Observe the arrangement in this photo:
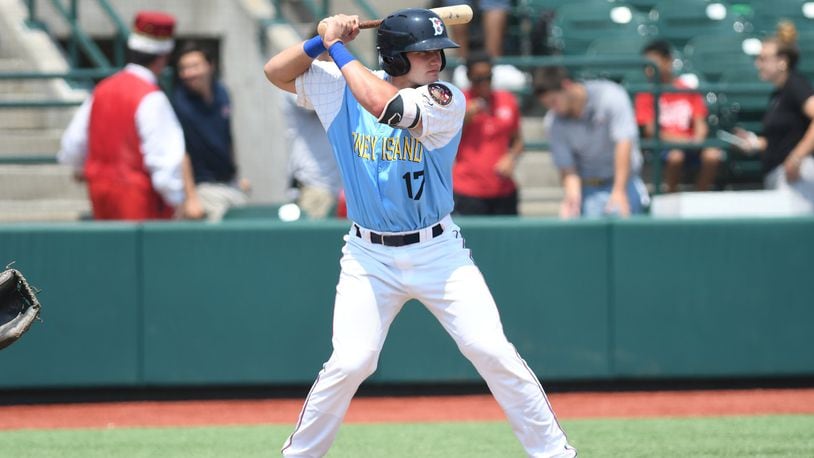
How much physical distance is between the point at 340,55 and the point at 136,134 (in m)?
3.21

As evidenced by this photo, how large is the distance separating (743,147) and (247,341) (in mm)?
4139

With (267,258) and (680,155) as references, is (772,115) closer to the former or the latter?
(680,155)

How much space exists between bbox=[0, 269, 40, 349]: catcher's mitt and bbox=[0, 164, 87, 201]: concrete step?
5162mm

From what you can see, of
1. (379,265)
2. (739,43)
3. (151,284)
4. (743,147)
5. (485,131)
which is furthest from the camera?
(739,43)

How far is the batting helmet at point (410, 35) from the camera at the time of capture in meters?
4.91

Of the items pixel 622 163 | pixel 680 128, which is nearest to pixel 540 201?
pixel 680 128

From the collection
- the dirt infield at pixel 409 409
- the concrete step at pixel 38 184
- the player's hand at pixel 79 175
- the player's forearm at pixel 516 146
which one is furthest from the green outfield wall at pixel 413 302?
the concrete step at pixel 38 184

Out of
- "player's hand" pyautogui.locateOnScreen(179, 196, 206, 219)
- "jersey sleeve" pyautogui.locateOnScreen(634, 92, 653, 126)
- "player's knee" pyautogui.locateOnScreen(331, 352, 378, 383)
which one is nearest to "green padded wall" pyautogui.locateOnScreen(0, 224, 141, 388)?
"player's hand" pyautogui.locateOnScreen(179, 196, 206, 219)

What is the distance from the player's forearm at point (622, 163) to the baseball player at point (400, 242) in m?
3.59

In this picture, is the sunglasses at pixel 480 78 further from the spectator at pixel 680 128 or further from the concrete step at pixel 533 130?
the concrete step at pixel 533 130

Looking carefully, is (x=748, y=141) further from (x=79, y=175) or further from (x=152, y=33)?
(x=79, y=175)

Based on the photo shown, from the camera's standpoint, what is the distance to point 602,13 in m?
11.9

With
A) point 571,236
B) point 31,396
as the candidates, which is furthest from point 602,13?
point 31,396

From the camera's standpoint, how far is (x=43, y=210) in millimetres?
9875
